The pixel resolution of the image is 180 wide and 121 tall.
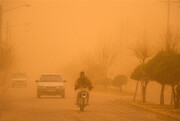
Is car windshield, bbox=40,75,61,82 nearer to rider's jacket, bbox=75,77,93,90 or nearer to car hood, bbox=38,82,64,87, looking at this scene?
car hood, bbox=38,82,64,87

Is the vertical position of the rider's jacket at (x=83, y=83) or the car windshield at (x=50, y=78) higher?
the rider's jacket at (x=83, y=83)

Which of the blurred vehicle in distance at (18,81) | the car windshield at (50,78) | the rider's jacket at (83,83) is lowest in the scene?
the blurred vehicle in distance at (18,81)

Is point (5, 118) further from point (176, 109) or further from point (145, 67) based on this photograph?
point (145, 67)

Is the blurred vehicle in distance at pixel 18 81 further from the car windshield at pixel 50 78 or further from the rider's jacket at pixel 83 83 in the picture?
the rider's jacket at pixel 83 83

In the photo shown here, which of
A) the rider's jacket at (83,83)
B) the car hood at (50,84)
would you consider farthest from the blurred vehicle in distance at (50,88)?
the rider's jacket at (83,83)

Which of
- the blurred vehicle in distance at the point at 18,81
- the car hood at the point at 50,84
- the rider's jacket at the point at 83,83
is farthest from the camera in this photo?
the blurred vehicle in distance at the point at 18,81

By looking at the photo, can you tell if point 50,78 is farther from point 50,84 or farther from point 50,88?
point 50,88

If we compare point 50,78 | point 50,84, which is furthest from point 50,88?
point 50,78

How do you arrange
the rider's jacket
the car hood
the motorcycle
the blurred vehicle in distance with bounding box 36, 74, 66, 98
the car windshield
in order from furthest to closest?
1. the car windshield
2. the car hood
3. the blurred vehicle in distance with bounding box 36, 74, 66, 98
4. the rider's jacket
5. the motorcycle

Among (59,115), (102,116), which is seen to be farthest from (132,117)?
(59,115)

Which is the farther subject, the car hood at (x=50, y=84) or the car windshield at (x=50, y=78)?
the car windshield at (x=50, y=78)

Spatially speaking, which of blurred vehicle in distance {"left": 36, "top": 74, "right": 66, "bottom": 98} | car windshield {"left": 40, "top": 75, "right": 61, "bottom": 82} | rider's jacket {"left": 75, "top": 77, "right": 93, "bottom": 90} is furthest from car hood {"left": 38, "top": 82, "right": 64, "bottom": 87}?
rider's jacket {"left": 75, "top": 77, "right": 93, "bottom": 90}

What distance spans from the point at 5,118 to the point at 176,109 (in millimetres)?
10109

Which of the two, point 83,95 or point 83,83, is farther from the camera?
point 83,83
